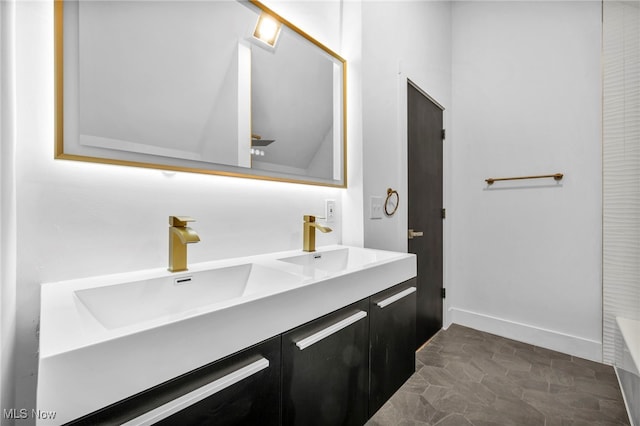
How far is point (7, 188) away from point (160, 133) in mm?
453

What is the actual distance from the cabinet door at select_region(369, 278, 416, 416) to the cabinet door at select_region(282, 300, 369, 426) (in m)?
0.07

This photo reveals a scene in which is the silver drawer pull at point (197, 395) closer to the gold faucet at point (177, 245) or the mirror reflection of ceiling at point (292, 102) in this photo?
the gold faucet at point (177, 245)

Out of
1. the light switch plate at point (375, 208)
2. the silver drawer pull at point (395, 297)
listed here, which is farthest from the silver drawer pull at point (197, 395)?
the light switch plate at point (375, 208)

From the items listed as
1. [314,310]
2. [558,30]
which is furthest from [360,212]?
[558,30]

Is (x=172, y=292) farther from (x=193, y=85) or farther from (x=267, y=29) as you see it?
(x=267, y=29)

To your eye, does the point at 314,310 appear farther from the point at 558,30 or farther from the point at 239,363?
the point at 558,30

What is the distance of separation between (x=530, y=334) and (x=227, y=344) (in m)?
2.61

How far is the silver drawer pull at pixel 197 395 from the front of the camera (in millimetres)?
557

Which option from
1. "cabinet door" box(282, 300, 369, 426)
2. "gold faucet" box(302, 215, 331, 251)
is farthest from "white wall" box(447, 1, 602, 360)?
"cabinet door" box(282, 300, 369, 426)

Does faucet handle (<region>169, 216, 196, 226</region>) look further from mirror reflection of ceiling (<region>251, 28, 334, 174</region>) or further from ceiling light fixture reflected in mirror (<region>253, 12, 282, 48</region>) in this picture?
ceiling light fixture reflected in mirror (<region>253, 12, 282, 48</region>)

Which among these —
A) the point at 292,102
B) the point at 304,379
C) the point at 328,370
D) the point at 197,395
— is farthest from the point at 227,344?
the point at 292,102

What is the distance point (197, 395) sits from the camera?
62cm

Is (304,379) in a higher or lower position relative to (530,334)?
higher

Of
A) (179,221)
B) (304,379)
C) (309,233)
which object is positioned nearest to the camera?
(304,379)
